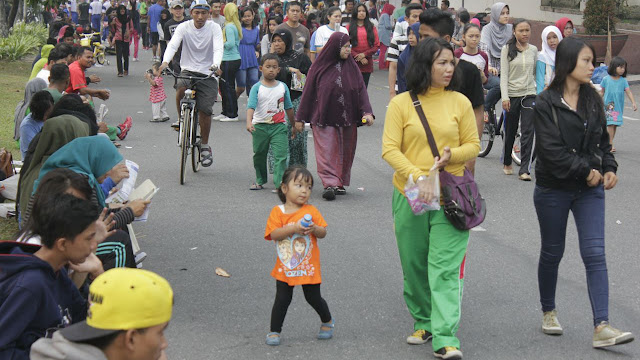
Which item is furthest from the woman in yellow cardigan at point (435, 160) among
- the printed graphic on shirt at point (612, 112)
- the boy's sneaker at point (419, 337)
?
the printed graphic on shirt at point (612, 112)

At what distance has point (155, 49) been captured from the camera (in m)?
29.0

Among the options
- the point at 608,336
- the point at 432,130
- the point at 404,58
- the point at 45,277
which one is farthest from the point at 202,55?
the point at 45,277

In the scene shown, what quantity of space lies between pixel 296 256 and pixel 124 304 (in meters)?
2.99

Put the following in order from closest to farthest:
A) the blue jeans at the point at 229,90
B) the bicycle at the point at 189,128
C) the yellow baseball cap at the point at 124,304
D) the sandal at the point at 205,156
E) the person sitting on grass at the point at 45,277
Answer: the yellow baseball cap at the point at 124,304
the person sitting on grass at the point at 45,277
the bicycle at the point at 189,128
the sandal at the point at 205,156
the blue jeans at the point at 229,90

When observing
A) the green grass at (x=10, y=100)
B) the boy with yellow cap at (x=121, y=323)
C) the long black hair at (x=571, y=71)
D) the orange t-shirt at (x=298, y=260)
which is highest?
the long black hair at (x=571, y=71)

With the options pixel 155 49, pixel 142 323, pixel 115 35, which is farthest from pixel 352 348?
pixel 155 49

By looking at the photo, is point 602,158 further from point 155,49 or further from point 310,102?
point 155,49

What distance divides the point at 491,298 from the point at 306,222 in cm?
196

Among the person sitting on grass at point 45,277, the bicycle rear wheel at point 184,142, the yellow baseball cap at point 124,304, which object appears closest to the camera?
the yellow baseball cap at point 124,304

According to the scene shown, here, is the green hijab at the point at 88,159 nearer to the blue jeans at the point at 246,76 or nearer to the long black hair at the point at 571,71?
the long black hair at the point at 571,71

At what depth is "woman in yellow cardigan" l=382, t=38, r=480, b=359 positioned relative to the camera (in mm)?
5578

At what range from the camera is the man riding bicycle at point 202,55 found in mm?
11719

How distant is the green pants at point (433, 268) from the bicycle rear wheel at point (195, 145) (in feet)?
19.2

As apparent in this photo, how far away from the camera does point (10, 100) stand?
720 inches
